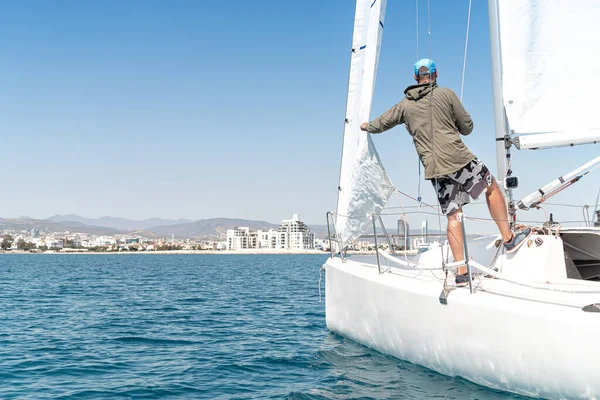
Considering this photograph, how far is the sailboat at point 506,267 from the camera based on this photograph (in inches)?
155

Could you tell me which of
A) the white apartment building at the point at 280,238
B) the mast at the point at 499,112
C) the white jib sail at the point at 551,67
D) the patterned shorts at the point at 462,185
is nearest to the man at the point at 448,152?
the patterned shorts at the point at 462,185

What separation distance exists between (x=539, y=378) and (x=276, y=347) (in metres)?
4.17

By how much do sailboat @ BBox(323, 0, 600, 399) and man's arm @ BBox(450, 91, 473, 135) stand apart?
87cm

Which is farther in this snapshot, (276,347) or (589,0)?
(276,347)

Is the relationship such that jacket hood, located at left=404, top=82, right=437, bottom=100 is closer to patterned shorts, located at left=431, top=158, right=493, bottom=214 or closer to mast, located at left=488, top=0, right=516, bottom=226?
patterned shorts, located at left=431, top=158, right=493, bottom=214

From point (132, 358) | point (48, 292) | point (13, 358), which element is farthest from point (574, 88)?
point (48, 292)

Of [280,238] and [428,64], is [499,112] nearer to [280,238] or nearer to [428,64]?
[428,64]

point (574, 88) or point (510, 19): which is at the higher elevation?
point (510, 19)

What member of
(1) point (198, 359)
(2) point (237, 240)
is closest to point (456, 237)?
(1) point (198, 359)

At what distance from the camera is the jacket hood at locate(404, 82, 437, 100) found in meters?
5.04

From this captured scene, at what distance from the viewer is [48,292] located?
→ 17797 millimetres

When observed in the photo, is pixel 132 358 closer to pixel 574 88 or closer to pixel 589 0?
pixel 574 88

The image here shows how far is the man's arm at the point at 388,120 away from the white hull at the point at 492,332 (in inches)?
57.0

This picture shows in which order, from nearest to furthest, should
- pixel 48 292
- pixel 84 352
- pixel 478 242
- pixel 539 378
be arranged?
pixel 539 378 → pixel 478 242 → pixel 84 352 → pixel 48 292
